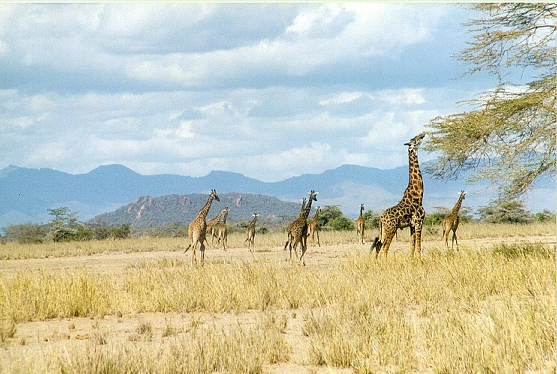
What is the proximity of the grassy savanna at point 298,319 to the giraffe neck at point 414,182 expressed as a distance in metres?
1.29

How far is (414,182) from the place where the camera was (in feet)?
50.5

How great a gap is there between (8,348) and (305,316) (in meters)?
3.65

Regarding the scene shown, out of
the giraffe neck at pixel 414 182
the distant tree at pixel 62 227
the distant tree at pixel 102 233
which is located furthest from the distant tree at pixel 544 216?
the giraffe neck at pixel 414 182

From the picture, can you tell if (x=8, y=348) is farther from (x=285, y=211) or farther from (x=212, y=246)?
(x=285, y=211)

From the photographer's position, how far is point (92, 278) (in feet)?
40.7

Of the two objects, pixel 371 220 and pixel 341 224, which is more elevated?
pixel 371 220

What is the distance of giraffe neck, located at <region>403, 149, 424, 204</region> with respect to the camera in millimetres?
15234

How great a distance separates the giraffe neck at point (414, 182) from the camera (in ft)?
50.0

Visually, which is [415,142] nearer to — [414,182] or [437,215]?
[414,182]

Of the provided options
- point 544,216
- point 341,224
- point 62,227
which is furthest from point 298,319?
point 544,216

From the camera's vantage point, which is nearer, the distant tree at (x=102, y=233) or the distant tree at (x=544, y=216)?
the distant tree at (x=102, y=233)

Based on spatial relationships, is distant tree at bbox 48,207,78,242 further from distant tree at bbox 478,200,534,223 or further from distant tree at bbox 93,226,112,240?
distant tree at bbox 478,200,534,223

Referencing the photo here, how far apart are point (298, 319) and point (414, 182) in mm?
6316

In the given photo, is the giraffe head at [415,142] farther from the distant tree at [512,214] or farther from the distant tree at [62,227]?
the distant tree at [512,214]
